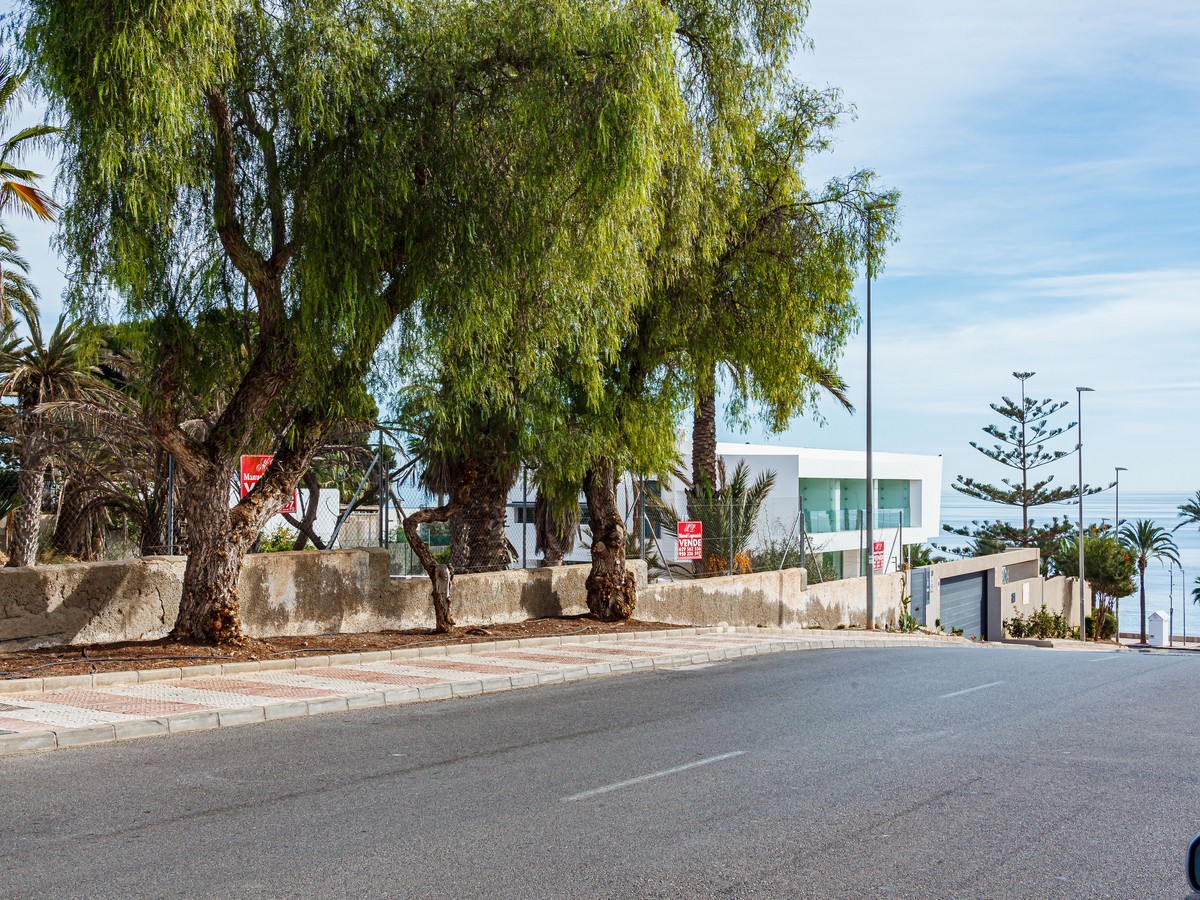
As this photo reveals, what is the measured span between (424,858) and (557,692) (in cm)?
720

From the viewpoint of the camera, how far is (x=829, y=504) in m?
55.4

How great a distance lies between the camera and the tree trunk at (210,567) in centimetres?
1386

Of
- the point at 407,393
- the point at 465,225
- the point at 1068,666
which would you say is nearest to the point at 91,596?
the point at 407,393

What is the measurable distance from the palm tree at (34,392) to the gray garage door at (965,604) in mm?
33199

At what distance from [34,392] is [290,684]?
1447 centimetres

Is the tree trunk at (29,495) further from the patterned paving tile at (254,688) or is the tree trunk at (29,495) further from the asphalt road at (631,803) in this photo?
the asphalt road at (631,803)

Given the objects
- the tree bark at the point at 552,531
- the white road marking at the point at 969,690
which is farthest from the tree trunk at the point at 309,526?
the white road marking at the point at 969,690

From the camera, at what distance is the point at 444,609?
17219mm

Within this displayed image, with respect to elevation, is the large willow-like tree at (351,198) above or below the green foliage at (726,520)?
above

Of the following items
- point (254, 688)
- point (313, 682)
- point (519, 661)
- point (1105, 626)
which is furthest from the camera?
point (1105, 626)

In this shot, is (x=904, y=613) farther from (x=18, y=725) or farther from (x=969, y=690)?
(x=18, y=725)

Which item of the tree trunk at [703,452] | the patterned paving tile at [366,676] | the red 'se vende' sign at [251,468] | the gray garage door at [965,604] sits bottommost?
the gray garage door at [965,604]

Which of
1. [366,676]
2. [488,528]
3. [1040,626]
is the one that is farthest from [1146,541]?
[366,676]

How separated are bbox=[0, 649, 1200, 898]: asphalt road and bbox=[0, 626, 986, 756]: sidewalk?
394mm
